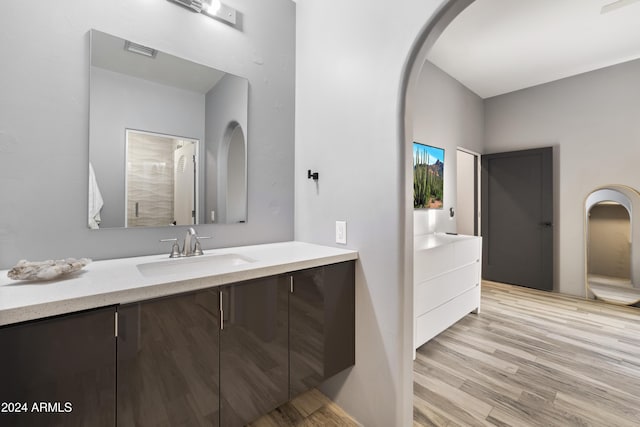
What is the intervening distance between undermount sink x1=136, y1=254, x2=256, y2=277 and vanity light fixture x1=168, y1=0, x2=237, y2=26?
1.45m

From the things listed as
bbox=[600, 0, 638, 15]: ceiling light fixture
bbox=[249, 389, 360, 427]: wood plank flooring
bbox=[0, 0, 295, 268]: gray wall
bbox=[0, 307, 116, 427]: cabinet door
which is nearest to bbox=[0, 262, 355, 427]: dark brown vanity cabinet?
bbox=[0, 307, 116, 427]: cabinet door

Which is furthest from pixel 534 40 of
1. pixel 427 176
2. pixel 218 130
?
pixel 218 130

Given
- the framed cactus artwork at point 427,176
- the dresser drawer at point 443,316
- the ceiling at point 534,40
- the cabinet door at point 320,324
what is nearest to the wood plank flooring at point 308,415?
the cabinet door at point 320,324

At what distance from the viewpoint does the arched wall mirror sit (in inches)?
136

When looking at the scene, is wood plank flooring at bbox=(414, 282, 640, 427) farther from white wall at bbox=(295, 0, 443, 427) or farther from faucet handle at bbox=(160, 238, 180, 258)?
faucet handle at bbox=(160, 238, 180, 258)

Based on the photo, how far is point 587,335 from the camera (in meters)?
2.64

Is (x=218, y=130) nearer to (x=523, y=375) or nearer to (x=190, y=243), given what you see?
(x=190, y=243)

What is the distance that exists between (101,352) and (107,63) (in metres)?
1.34

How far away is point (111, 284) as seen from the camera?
98cm

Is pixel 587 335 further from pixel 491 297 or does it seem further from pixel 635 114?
pixel 635 114

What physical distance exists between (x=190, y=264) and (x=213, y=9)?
→ 1.52 m

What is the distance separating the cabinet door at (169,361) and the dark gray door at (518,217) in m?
4.60

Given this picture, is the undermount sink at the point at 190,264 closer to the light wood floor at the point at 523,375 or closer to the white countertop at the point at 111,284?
the white countertop at the point at 111,284

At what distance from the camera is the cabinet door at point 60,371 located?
78 cm
